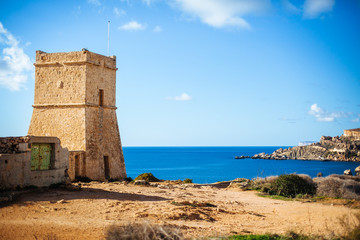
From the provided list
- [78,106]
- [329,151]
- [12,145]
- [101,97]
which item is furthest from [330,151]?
[12,145]

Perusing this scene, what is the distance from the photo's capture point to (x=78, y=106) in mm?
20078

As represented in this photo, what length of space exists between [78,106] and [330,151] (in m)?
84.5

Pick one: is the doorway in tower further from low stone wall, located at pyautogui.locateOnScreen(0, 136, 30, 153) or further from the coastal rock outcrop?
the coastal rock outcrop

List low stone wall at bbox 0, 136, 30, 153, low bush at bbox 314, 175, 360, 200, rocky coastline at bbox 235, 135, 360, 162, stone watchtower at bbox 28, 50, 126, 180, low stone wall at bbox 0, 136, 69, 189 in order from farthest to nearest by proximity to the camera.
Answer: rocky coastline at bbox 235, 135, 360, 162, stone watchtower at bbox 28, 50, 126, 180, low bush at bbox 314, 175, 360, 200, low stone wall at bbox 0, 136, 30, 153, low stone wall at bbox 0, 136, 69, 189

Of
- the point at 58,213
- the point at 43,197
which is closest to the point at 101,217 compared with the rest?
the point at 58,213

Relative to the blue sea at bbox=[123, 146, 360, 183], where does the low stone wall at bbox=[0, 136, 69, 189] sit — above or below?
above

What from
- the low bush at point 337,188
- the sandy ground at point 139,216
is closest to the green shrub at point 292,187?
the low bush at point 337,188

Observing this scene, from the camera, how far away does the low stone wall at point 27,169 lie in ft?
37.1

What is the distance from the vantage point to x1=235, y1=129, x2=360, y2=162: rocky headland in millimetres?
78500

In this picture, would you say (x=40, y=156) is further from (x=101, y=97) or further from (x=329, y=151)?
(x=329, y=151)

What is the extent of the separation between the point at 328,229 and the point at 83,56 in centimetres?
1753

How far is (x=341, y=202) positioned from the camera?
1291 cm

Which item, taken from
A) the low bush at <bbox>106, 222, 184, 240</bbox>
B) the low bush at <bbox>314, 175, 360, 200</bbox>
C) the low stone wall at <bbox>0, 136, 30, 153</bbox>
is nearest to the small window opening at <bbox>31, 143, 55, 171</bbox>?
the low stone wall at <bbox>0, 136, 30, 153</bbox>

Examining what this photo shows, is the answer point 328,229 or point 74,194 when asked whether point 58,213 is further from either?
point 328,229
